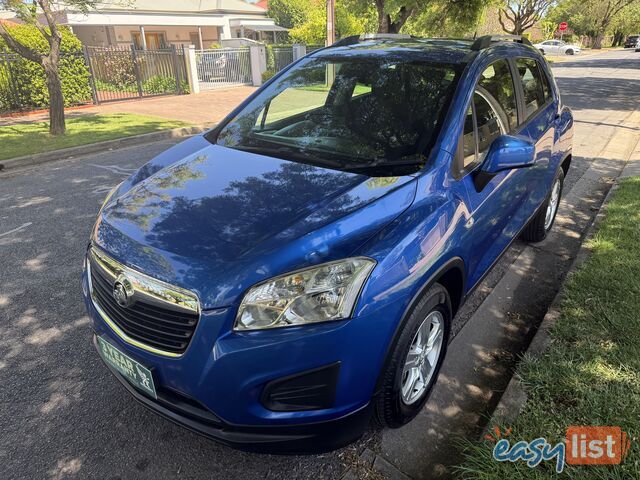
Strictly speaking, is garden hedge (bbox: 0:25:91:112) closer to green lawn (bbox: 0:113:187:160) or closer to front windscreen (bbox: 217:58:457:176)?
green lawn (bbox: 0:113:187:160)

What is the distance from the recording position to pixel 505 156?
8.36 ft

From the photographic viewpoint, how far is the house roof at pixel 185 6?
77.3ft

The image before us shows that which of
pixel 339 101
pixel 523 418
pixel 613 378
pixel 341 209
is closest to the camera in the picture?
pixel 341 209

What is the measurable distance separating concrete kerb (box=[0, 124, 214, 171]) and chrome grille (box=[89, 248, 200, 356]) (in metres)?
6.20

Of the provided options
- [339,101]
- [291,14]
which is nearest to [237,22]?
[291,14]

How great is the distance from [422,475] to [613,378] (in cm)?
123

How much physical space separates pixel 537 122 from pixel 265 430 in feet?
10.6

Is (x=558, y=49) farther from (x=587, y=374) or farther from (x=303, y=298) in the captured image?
(x=303, y=298)

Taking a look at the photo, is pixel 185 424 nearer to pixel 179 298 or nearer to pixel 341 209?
pixel 179 298

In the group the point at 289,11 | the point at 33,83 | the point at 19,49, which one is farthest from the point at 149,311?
the point at 289,11

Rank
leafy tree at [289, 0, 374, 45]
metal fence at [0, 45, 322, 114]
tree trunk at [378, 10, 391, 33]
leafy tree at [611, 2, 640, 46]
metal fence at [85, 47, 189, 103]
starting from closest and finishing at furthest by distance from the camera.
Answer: metal fence at [0, 45, 322, 114], metal fence at [85, 47, 189, 103], tree trunk at [378, 10, 391, 33], leafy tree at [289, 0, 374, 45], leafy tree at [611, 2, 640, 46]

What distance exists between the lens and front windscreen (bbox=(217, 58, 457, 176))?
2600 millimetres

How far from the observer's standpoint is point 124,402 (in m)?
2.62

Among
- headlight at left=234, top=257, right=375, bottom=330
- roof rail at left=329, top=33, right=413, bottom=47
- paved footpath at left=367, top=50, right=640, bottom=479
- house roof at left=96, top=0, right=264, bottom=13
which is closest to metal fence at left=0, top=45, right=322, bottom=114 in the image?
house roof at left=96, top=0, right=264, bottom=13
